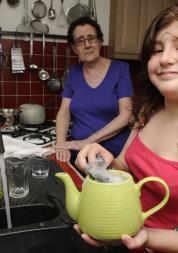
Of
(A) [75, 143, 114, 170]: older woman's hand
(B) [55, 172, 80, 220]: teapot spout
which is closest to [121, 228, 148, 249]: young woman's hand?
(B) [55, 172, 80, 220]: teapot spout

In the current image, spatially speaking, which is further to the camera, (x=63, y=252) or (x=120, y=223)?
(x=63, y=252)

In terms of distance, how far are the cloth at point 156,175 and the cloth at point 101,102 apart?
991mm

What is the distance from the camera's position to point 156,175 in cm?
83

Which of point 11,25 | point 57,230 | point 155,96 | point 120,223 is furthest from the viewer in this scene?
point 11,25

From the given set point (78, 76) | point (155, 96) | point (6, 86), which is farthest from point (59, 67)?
point (155, 96)

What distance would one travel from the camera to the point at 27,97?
266 cm

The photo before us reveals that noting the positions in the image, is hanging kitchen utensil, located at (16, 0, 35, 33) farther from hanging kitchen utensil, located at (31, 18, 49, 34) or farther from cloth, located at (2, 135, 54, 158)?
cloth, located at (2, 135, 54, 158)

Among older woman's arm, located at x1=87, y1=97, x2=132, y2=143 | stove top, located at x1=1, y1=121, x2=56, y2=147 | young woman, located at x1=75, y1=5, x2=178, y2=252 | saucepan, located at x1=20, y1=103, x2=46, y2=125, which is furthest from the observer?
saucepan, located at x1=20, y1=103, x2=46, y2=125

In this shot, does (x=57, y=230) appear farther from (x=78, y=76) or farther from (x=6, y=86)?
(x=6, y=86)

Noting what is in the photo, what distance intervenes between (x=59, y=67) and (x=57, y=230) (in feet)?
6.73

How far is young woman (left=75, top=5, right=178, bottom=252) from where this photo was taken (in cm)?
78

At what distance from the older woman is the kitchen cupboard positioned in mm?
716

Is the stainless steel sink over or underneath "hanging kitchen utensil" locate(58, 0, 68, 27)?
underneath

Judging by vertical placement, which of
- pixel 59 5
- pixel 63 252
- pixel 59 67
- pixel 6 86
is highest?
pixel 59 5
